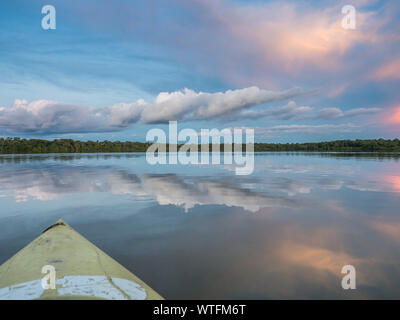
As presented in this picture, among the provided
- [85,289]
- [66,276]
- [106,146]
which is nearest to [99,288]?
[85,289]

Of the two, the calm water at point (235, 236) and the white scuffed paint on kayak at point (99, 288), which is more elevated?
the white scuffed paint on kayak at point (99, 288)

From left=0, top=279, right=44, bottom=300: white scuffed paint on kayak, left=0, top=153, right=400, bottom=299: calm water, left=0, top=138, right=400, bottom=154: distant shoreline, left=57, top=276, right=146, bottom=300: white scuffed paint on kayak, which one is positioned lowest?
left=0, top=153, right=400, bottom=299: calm water

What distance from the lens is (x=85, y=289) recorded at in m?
3.21

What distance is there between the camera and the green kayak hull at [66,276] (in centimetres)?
310

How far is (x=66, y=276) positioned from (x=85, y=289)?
0.57m

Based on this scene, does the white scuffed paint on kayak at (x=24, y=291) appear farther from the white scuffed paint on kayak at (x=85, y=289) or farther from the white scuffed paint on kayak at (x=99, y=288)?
the white scuffed paint on kayak at (x=99, y=288)

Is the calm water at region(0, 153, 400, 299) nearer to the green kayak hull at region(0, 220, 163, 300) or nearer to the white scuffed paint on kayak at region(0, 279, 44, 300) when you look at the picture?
the green kayak hull at region(0, 220, 163, 300)

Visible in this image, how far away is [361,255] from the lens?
16.6 ft

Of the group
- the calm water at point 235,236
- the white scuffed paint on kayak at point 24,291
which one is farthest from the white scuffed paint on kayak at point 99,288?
the calm water at point 235,236

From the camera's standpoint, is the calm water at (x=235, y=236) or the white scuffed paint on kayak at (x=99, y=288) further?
the calm water at (x=235, y=236)

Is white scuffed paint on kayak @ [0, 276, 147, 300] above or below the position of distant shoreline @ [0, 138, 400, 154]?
below

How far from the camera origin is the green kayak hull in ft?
10.2

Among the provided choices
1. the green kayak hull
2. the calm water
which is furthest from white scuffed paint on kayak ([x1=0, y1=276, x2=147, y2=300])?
the calm water
